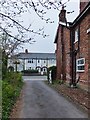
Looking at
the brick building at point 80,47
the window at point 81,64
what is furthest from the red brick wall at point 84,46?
the window at point 81,64

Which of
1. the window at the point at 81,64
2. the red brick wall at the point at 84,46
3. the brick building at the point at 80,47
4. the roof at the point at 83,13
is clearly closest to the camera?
the roof at the point at 83,13

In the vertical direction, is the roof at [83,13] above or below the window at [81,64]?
above

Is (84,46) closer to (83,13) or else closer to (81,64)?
(81,64)

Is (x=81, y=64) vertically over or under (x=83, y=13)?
under

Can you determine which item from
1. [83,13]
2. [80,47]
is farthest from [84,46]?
[83,13]

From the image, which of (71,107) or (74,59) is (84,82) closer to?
(74,59)

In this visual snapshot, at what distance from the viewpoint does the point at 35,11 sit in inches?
298

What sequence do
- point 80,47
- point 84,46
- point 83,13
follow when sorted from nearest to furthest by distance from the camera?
point 83,13, point 84,46, point 80,47

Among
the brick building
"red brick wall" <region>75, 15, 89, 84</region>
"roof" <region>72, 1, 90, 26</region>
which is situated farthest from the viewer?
"red brick wall" <region>75, 15, 89, 84</region>

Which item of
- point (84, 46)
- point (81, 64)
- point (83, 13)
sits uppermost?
point (83, 13)

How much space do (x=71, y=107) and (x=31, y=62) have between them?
88455mm

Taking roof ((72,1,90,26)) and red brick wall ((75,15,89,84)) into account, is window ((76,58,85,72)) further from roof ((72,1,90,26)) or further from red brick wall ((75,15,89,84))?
roof ((72,1,90,26))

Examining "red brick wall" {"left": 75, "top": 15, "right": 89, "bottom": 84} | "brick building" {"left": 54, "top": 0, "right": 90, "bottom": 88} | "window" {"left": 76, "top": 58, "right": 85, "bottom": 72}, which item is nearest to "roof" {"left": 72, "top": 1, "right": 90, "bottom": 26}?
"brick building" {"left": 54, "top": 0, "right": 90, "bottom": 88}

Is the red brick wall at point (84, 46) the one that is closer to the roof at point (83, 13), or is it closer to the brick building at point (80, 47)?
the brick building at point (80, 47)
